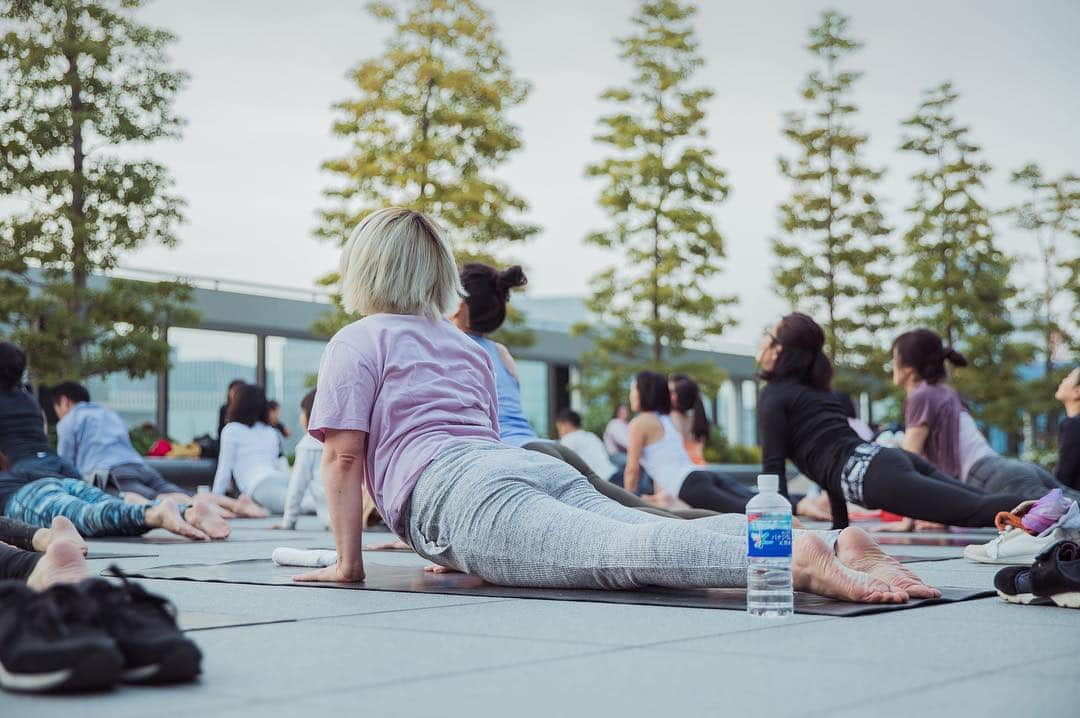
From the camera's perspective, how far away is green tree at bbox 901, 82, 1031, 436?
30.4 meters

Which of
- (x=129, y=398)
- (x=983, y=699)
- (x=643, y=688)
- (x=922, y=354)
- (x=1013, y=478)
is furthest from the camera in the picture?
(x=129, y=398)

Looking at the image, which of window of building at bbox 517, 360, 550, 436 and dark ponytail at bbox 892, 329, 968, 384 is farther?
window of building at bbox 517, 360, 550, 436

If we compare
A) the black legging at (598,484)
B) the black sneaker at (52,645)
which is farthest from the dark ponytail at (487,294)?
the black sneaker at (52,645)

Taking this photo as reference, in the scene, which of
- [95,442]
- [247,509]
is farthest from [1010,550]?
[247,509]

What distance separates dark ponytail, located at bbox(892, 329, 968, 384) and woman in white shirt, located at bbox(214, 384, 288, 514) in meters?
5.42

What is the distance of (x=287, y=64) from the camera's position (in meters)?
16.6

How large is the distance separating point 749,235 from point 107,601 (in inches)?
1140

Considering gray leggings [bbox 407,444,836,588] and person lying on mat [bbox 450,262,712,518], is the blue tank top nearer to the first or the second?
person lying on mat [bbox 450,262,712,518]

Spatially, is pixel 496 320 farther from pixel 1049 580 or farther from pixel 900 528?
pixel 900 528

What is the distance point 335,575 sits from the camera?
4.10 m

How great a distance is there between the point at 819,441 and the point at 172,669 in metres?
4.64

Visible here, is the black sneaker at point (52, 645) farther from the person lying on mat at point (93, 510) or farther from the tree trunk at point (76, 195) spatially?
the tree trunk at point (76, 195)

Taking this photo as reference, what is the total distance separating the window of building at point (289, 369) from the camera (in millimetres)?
25609

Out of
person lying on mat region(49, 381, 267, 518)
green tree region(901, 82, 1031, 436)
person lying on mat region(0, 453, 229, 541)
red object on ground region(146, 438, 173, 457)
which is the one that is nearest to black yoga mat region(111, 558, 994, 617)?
person lying on mat region(0, 453, 229, 541)
